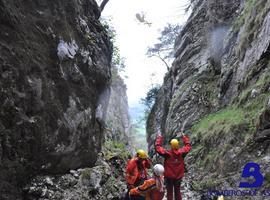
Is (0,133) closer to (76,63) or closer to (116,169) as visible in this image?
(76,63)

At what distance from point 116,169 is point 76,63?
12.9 ft

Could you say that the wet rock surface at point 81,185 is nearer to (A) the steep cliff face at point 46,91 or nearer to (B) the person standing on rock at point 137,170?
(A) the steep cliff face at point 46,91

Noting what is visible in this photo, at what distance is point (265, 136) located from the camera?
28.9 feet

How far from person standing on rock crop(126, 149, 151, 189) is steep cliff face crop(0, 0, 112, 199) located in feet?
5.82

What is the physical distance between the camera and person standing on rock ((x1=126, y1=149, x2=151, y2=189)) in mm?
8225

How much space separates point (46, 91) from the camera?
8.44 meters

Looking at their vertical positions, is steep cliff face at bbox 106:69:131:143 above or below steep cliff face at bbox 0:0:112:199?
above

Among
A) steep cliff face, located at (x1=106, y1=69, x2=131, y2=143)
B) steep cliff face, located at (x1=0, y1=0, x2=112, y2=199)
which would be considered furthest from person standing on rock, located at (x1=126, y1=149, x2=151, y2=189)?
steep cliff face, located at (x1=106, y1=69, x2=131, y2=143)

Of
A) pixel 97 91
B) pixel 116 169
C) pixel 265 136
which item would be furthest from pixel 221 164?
pixel 97 91

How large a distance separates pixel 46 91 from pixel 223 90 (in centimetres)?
995

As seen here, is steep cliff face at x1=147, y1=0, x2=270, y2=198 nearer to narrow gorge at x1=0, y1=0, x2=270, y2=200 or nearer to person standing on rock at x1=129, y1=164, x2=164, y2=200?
narrow gorge at x1=0, y1=0, x2=270, y2=200

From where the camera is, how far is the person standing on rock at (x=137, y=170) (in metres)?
8.23

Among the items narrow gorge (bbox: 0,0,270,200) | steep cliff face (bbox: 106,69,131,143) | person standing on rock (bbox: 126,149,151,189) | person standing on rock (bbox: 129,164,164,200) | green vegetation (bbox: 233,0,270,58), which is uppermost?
steep cliff face (bbox: 106,69,131,143)

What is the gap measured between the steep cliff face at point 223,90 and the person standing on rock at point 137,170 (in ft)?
7.71
